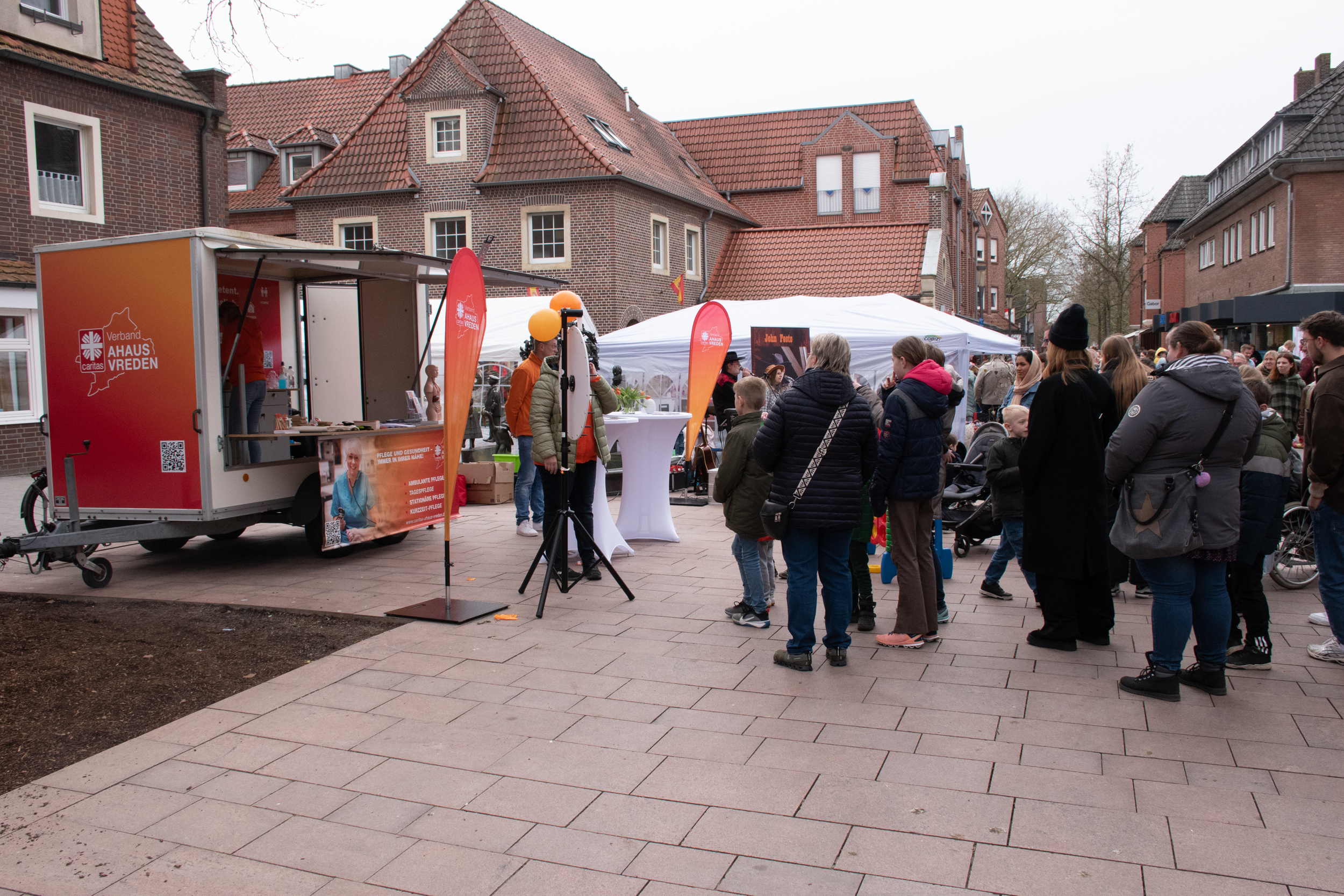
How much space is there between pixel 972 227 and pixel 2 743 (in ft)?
174

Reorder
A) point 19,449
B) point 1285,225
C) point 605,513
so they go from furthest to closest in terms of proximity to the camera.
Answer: point 1285,225 → point 19,449 → point 605,513

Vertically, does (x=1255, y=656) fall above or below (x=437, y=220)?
below

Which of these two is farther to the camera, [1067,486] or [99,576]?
[99,576]

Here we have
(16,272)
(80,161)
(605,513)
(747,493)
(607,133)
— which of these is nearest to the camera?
(747,493)

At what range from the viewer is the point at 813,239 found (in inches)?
1164

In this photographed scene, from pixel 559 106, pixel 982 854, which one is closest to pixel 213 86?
pixel 559 106

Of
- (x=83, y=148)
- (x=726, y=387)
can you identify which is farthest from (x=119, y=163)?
(x=726, y=387)

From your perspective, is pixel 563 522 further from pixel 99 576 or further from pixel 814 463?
pixel 99 576

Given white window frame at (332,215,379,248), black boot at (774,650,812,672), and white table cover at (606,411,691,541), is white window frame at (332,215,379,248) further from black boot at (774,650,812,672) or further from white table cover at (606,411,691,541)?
black boot at (774,650,812,672)

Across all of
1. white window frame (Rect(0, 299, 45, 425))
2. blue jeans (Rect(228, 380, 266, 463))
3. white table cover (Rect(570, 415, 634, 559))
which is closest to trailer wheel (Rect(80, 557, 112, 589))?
blue jeans (Rect(228, 380, 266, 463))

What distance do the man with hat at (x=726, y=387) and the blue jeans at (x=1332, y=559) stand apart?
9.30 metres

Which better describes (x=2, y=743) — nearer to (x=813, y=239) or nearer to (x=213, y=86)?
(x=213, y=86)

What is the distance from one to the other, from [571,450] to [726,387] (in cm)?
780

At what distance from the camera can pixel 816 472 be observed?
16.7ft
